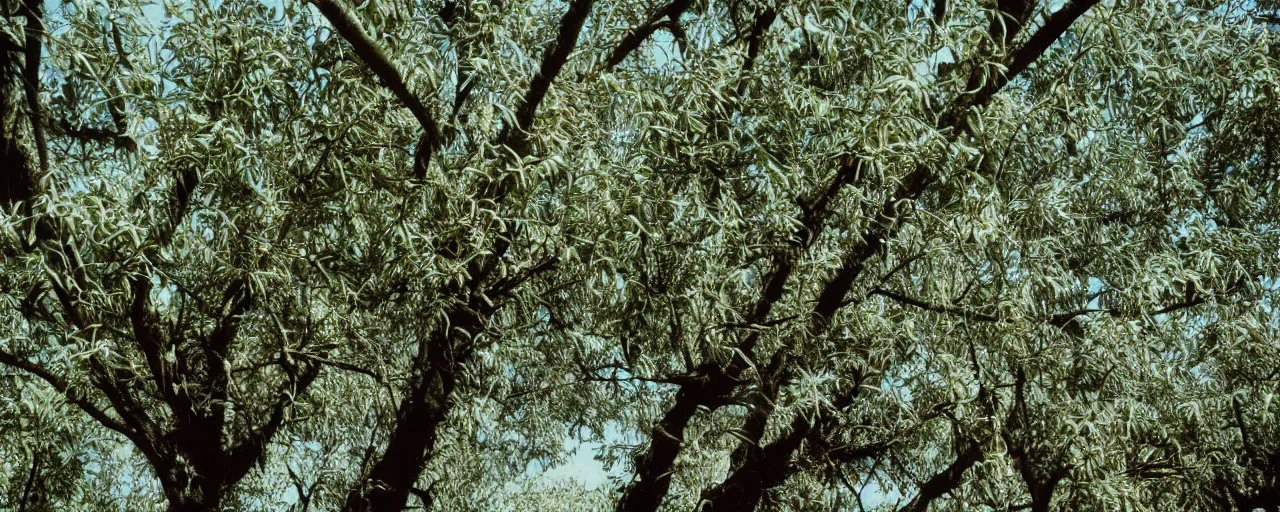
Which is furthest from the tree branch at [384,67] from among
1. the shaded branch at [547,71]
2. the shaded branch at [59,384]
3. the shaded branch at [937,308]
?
the shaded branch at [937,308]

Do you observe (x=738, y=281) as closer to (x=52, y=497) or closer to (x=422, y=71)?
(x=422, y=71)

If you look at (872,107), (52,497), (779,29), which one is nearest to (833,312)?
(872,107)

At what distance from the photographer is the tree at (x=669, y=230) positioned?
602 centimetres

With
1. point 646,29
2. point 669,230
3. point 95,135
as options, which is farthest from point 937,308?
point 95,135

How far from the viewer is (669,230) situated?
20.5ft

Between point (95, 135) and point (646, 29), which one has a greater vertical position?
point (646, 29)

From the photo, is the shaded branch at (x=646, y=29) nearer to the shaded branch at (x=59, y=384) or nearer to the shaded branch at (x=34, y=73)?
the shaded branch at (x=34, y=73)

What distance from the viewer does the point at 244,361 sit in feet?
23.5

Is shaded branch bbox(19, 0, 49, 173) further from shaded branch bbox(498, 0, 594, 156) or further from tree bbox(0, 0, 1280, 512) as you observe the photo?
shaded branch bbox(498, 0, 594, 156)

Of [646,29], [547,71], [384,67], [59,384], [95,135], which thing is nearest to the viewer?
[384,67]

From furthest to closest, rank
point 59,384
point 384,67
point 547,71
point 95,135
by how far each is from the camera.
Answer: point 95,135
point 59,384
point 547,71
point 384,67

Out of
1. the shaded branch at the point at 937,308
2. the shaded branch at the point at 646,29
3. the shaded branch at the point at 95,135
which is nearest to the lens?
the shaded branch at the point at 646,29

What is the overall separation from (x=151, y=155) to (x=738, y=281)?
3452 mm

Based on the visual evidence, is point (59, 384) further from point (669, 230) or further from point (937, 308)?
point (937, 308)
